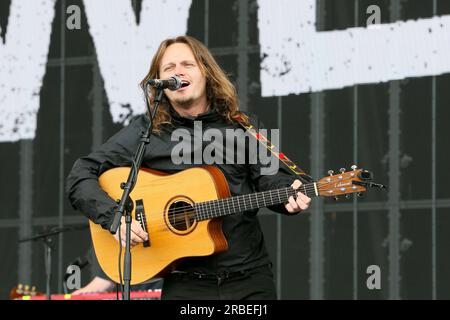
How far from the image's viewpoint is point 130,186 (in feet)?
14.2

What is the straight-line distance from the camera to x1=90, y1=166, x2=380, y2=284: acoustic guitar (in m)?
4.57

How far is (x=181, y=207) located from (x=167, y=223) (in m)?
0.11

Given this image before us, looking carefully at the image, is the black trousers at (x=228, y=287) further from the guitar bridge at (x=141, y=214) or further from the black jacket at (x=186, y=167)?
the guitar bridge at (x=141, y=214)

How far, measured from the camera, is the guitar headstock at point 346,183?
4.54 meters

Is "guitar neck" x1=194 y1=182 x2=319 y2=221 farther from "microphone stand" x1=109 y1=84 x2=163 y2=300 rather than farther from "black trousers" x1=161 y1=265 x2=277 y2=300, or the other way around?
"microphone stand" x1=109 y1=84 x2=163 y2=300

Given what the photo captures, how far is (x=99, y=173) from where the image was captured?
201 inches

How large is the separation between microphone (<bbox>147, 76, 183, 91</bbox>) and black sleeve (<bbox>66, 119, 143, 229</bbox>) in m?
0.37

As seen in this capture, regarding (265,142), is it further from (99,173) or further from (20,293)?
(20,293)

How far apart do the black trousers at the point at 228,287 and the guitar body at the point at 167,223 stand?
0.14 m
